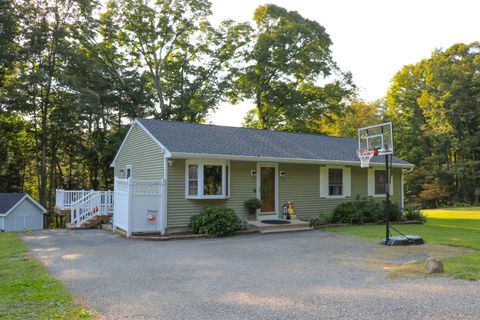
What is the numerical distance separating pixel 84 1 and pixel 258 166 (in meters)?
18.2

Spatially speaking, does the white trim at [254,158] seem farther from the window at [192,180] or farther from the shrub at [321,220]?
the shrub at [321,220]

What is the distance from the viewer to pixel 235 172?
13602 millimetres

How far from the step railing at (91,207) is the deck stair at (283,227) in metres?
6.08

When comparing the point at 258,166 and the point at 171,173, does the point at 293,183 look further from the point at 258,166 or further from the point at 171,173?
the point at 171,173

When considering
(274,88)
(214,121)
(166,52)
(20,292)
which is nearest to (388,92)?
(274,88)

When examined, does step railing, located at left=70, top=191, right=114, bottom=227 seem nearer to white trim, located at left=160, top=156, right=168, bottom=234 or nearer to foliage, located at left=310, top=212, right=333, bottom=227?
white trim, located at left=160, top=156, right=168, bottom=234

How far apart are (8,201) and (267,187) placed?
59.5 feet

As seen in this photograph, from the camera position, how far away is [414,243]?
9984 millimetres

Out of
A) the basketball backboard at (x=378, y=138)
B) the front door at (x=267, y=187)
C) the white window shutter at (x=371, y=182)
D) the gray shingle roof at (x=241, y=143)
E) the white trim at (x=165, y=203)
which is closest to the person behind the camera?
the basketball backboard at (x=378, y=138)

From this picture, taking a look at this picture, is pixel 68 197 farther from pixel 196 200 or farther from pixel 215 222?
pixel 215 222

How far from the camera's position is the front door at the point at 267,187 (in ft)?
46.9

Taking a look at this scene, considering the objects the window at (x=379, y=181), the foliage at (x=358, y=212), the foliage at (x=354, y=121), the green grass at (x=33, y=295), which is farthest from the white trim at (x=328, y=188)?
the foliage at (x=354, y=121)

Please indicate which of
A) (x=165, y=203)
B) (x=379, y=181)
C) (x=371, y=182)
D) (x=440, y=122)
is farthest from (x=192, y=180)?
(x=440, y=122)

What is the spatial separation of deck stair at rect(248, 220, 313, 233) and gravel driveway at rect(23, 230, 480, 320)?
2.66 meters
